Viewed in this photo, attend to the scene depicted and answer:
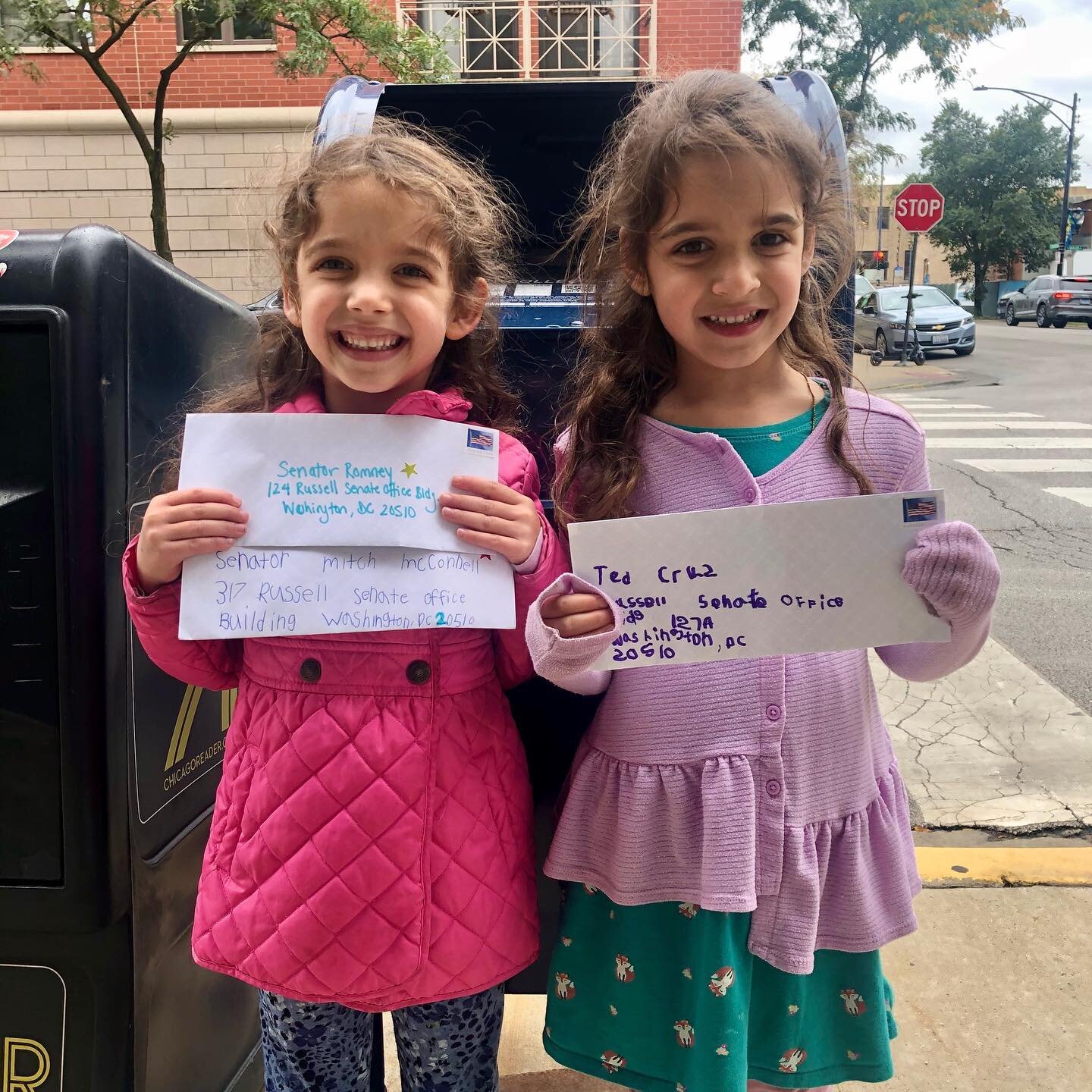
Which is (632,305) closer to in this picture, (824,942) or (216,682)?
(216,682)

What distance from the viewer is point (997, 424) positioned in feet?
33.2

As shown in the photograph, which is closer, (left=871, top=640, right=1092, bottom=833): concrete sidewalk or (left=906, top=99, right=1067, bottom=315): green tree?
(left=871, top=640, right=1092, bottom=833): concrete sidewalk

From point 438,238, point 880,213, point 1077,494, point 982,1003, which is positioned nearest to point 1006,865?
point 982,1003

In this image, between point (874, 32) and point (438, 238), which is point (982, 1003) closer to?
point (438, 238)

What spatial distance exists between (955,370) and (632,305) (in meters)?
15.7

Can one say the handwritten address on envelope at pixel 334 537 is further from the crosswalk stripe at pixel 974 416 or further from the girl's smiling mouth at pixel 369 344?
the crosswalk stripe at pixel 974 416

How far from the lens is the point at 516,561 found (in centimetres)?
130

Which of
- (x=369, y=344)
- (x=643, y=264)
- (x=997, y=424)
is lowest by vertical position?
(x=997, y=424)

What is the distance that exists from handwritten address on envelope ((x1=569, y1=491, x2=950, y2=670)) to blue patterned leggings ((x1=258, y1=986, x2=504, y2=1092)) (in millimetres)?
601

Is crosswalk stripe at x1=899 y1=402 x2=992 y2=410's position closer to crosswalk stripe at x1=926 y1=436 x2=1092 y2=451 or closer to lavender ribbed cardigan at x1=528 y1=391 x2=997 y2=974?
crosswalk stripe at x1=926 y1=436 x2=1092 y2=451

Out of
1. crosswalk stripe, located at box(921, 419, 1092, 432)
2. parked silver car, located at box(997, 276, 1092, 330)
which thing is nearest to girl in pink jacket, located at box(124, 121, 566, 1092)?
crosswalk stripe, located at box(921, 419, 1092, 432)

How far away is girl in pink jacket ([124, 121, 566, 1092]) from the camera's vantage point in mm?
1247

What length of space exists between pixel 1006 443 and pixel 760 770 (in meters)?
8.87

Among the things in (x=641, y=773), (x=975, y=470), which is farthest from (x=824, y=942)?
(x=975, y=470)
